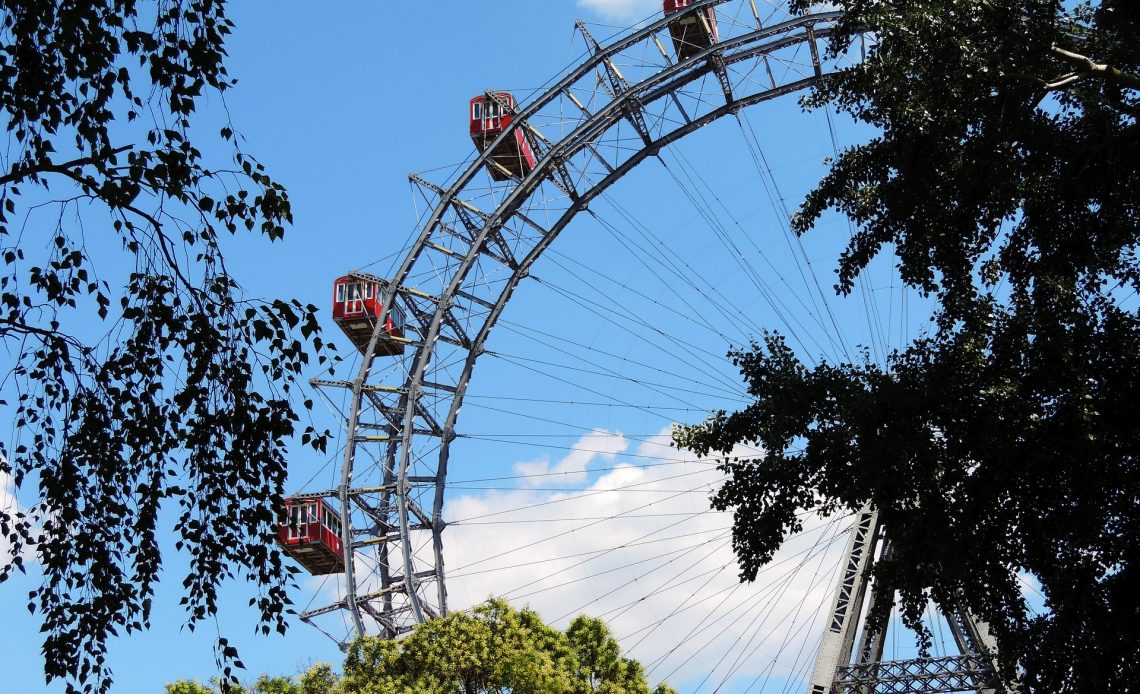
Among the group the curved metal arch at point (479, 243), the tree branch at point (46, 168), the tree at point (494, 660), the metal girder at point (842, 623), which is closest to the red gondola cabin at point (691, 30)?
the curved metal arch at point (479, 243)

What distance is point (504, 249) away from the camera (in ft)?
136

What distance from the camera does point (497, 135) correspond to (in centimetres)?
4103

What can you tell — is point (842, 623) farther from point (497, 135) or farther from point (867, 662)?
point (497, 135)

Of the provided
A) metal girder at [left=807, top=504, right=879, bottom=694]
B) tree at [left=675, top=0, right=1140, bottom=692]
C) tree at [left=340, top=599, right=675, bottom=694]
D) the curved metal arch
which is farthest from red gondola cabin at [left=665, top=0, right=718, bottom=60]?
tree at [left=675, top=0, right=1140, bottom=692]

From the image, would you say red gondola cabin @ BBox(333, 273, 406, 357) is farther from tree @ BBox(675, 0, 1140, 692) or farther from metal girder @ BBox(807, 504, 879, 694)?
tree @ BBox(675, 0, 1140, 692)

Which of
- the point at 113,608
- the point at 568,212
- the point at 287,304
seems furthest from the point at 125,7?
the point at 568,212

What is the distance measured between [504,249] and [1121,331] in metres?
27.1

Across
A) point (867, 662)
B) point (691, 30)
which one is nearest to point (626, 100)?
point (691, 30)

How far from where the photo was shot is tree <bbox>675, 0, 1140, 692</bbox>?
15523 millimetres

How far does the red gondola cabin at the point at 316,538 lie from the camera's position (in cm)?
4134

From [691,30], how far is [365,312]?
1351 cm

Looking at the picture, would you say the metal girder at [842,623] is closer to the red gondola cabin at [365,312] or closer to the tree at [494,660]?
the tree at [494,660]

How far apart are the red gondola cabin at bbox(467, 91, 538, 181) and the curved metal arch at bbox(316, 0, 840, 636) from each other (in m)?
0.37

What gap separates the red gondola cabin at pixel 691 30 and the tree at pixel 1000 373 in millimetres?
21179
